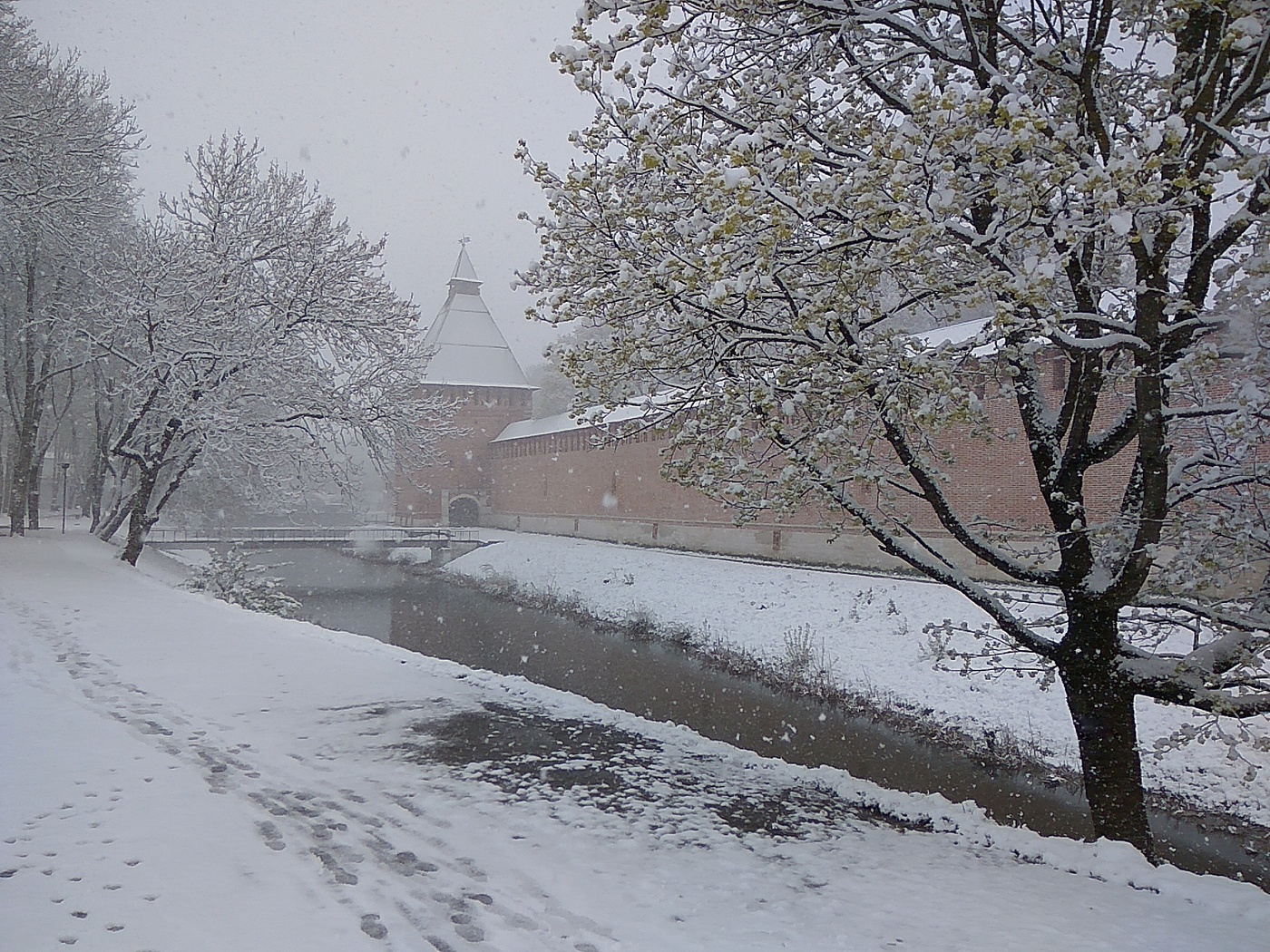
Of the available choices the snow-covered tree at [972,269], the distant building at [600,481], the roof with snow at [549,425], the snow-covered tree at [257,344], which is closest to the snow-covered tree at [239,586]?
the snow-covered tree at [257,344]

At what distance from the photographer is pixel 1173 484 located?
4.83 m

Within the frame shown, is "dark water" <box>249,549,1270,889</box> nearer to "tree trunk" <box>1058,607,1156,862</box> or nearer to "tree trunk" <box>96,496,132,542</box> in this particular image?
"tree trunk" <box>1058,607,1156,862</box>

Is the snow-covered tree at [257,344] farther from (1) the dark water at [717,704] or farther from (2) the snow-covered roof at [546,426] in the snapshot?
(2) the snow-covered roof at [546,426]

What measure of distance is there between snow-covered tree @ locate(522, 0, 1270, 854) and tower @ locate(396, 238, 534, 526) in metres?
35.2

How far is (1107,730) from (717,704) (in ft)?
25.9

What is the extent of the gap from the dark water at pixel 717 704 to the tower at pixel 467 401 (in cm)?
1599

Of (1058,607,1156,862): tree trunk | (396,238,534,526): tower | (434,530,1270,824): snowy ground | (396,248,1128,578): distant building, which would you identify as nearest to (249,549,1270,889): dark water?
(434,530,1270,824): snowy ground

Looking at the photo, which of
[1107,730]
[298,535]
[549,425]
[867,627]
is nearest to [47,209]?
[867,627]

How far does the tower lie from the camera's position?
4125 cm

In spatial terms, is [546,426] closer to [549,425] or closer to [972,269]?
[549,425]

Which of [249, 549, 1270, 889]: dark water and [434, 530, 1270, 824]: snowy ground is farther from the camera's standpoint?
[434, 530, 1270, 824]: snowy ground

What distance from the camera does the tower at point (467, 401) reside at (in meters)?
41.2

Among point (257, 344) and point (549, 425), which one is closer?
point (257, 344)

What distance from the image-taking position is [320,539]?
96.8 ft
